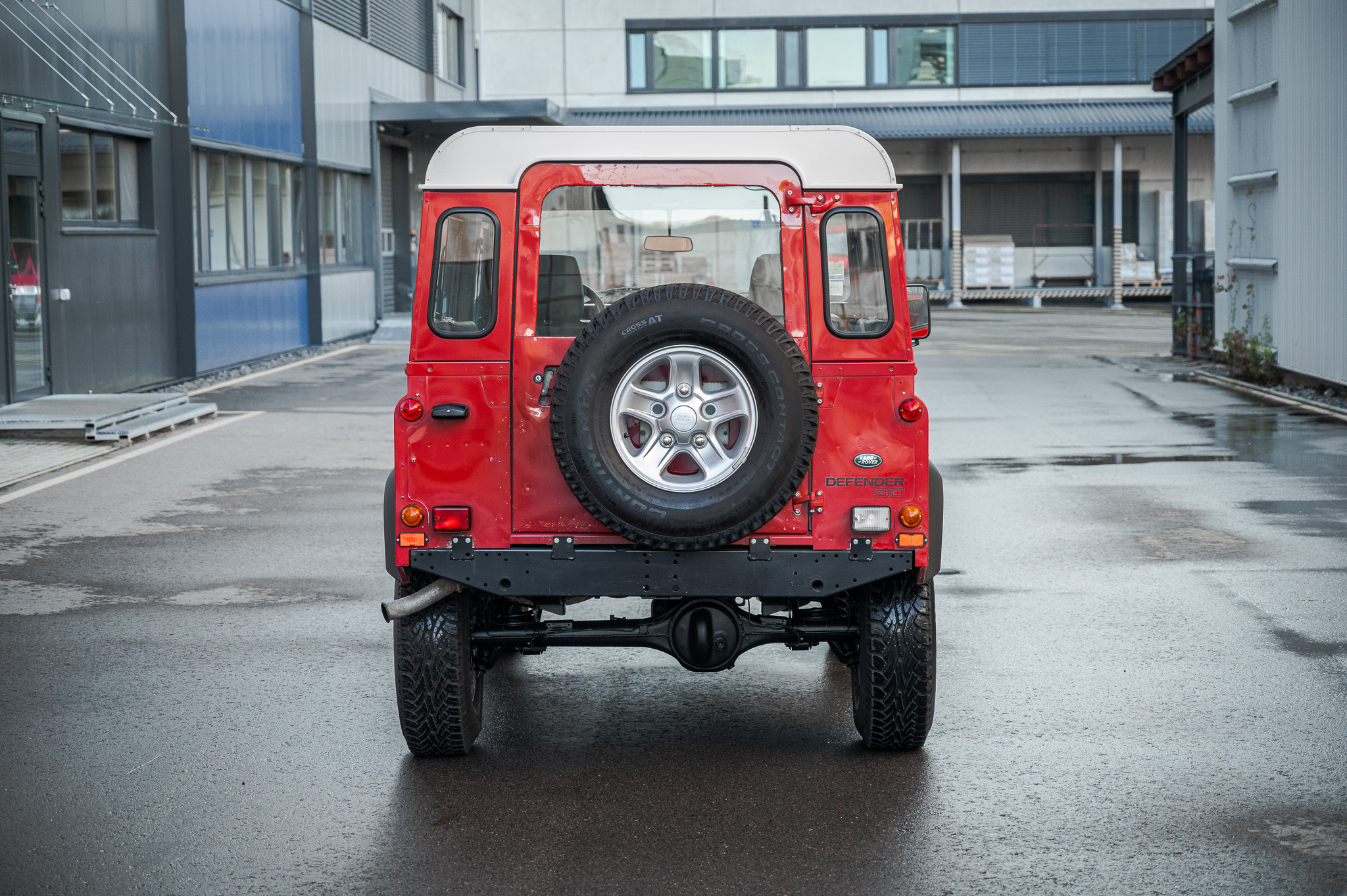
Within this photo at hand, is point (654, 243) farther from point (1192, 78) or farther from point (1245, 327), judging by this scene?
point (1192, 78)

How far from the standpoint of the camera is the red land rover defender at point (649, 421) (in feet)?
17.8

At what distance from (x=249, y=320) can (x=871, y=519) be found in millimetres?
19820

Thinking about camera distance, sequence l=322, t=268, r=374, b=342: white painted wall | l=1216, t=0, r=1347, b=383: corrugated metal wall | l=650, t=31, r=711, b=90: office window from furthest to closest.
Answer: l=650, t=31, r=711, b=90: office window
l=322, t=268, r=374, b=342: white painted wall
l=1216, t=0, r=1347, b=383: corrugated metal wall

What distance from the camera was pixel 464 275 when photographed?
5.59 metres

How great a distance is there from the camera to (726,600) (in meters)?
5.55

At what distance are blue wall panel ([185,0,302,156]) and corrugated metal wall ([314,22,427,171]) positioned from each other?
117 cm

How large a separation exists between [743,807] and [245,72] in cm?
2087

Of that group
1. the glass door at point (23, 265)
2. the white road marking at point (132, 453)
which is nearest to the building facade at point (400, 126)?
the glass door at point (23, 265)

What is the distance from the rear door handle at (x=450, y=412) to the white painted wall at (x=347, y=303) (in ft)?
75.9

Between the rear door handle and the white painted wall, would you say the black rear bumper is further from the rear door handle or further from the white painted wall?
the white painted wall

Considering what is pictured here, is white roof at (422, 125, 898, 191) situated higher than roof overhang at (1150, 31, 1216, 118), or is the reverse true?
roof overhang at (1150, 31, 1216, 118)

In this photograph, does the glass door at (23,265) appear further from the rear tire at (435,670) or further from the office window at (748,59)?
the office window at (748,59)

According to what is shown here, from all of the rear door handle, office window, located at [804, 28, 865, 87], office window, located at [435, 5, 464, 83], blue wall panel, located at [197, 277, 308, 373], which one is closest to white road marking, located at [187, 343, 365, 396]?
blue wall panel, located at [197, 277, 308, 373]

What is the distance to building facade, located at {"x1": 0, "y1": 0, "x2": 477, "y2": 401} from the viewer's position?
17.0 metres
